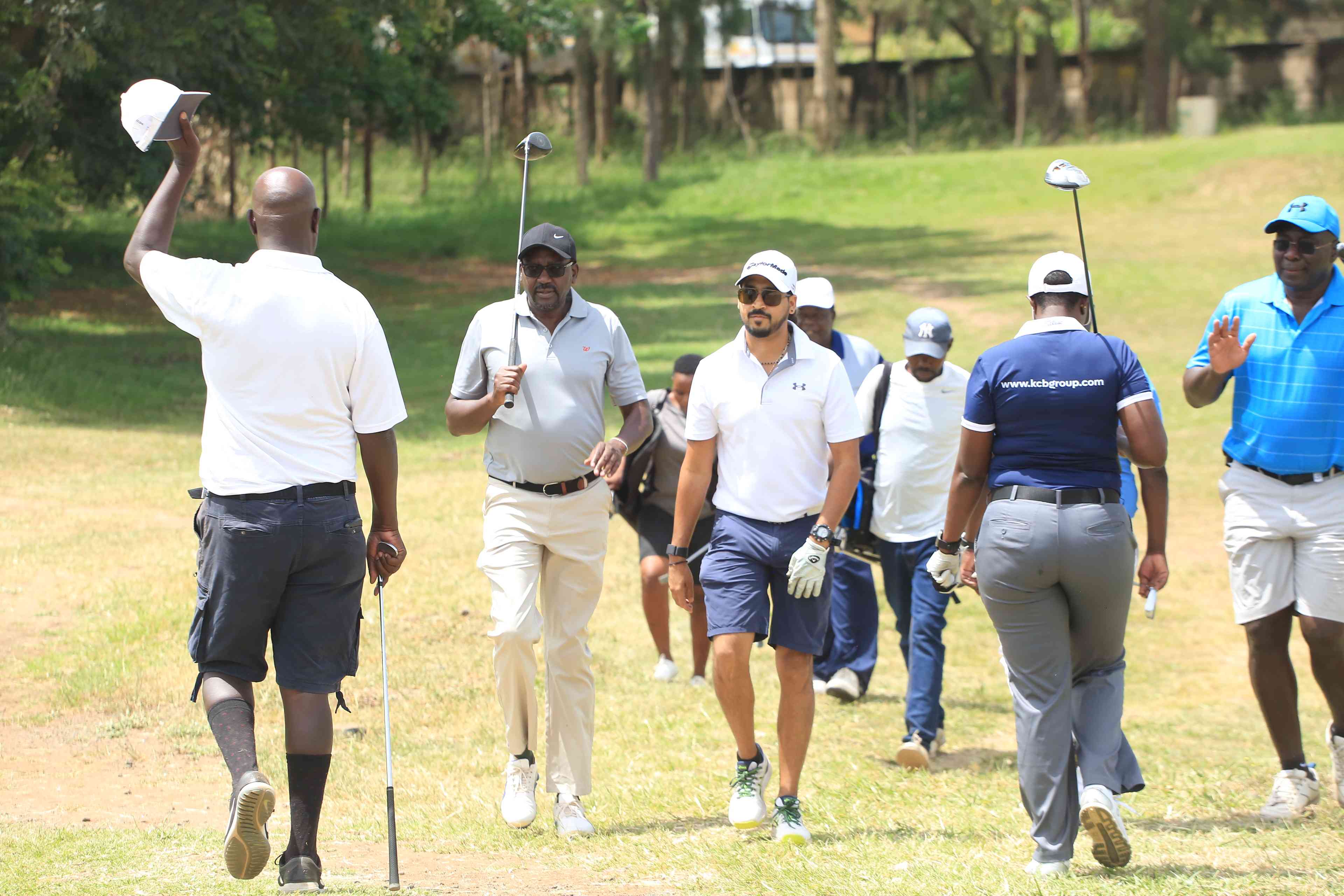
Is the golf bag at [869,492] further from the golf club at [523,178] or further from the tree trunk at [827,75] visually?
the tree trunk at [827,75]

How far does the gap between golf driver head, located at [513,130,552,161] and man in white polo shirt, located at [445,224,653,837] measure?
47 centimetres

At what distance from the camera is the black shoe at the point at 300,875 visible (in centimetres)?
483

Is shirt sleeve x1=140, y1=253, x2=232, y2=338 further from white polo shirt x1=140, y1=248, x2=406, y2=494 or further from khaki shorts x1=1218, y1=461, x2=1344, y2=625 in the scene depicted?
khaki shorts x1=1218, y1=461, x2=1344, y2=625

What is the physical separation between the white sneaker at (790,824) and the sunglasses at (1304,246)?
9.95 feet

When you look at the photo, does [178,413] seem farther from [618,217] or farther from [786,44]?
[786,44]

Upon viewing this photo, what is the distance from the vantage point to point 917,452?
26.3ft

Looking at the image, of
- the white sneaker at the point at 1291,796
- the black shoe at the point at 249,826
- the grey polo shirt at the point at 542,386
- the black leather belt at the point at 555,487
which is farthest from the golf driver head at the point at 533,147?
Answer: the white sneaker at the point at 1291,796

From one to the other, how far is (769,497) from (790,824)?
1.28 m

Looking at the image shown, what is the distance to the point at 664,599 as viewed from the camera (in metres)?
8.92

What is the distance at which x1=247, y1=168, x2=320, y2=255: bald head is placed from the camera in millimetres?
4891

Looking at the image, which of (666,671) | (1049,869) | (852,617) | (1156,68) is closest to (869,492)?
(852,617)

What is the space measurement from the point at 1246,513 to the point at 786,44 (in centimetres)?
5330

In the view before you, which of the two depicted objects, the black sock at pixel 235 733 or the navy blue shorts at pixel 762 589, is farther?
the navy blue shorts at pixel 762 589

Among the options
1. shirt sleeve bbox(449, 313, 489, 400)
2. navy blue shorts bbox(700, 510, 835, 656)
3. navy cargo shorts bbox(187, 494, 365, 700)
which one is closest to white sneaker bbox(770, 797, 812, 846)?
navy blue shorts bbox(700, 510, 835, 656)
